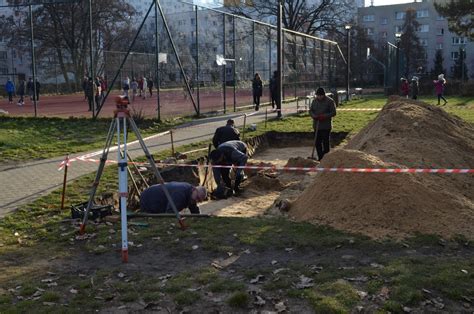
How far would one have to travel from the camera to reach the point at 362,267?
538 centimetres

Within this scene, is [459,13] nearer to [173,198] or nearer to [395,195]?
[395,195]

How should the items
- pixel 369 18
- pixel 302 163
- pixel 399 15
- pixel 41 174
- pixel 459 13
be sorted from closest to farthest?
pixel 41 174, pixel 302 163, pixel 459 13, pixel 399 15, pixel 369 18

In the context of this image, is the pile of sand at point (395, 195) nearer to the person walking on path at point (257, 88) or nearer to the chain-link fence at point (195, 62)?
the chain-link fence at point (195, 62)

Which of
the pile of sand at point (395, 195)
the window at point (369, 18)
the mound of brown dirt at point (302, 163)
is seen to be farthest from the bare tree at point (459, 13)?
the window at point (369, 18)

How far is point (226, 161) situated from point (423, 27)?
91.1m

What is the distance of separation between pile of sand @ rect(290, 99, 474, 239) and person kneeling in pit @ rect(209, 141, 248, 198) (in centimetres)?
262

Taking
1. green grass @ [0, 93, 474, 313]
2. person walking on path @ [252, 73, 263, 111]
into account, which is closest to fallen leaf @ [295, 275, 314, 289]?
green grass @ [0, 93, 474, 313]

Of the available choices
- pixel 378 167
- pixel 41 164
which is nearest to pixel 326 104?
pixel 378 167

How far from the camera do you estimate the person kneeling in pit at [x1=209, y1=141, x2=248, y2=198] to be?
11.0 metres

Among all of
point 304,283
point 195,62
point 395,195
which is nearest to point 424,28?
point 195,62

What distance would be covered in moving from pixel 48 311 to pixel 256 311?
176 cm

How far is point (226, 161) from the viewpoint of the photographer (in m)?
11.2

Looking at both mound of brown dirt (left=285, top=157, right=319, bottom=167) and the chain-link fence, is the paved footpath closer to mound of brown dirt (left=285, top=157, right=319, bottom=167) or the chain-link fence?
mound of brown dirt (left=285, top=157, right=319, bottom=167)

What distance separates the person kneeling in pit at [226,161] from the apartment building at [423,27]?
7916 cm
